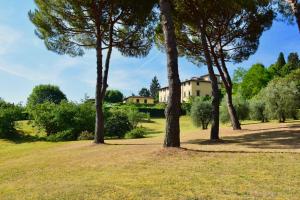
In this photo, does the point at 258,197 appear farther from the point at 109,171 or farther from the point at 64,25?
the point at 64,25

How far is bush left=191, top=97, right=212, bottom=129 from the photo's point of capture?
104ft

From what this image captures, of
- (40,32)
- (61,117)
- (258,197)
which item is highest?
(40,32)

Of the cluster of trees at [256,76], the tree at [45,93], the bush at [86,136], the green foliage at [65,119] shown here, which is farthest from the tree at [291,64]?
the tree at [45,93]

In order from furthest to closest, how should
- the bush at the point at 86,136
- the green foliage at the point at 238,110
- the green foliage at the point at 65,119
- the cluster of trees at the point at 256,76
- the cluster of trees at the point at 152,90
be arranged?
the cluster of trees at the point at 152,90
the cluster of trees at the point at 256,76
the green foliage at the point at 238,110
the green foliage at the point at 65,119
the bush at the point at 86,136

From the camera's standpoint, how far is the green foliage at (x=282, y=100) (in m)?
29.0

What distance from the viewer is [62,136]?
2877cm

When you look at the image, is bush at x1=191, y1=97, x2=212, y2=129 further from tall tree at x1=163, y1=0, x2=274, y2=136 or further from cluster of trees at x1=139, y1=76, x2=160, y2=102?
cluster of trees at x1=139, y1=76, x2=160, y2=102

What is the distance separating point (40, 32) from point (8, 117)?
35.7 feet

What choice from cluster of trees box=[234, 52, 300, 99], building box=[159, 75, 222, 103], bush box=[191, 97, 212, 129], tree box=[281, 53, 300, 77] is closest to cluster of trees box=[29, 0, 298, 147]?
bush box=[191, 97, 212, 129]

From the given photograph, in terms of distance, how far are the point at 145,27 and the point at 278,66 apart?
2094 inches

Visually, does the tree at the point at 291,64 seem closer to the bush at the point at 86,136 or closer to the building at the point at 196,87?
the building at the point at 196,87

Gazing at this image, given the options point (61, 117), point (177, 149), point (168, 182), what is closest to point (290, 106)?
point (61, 117)

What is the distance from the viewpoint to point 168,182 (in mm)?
7777

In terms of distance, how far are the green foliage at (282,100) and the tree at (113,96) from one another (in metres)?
71.6
